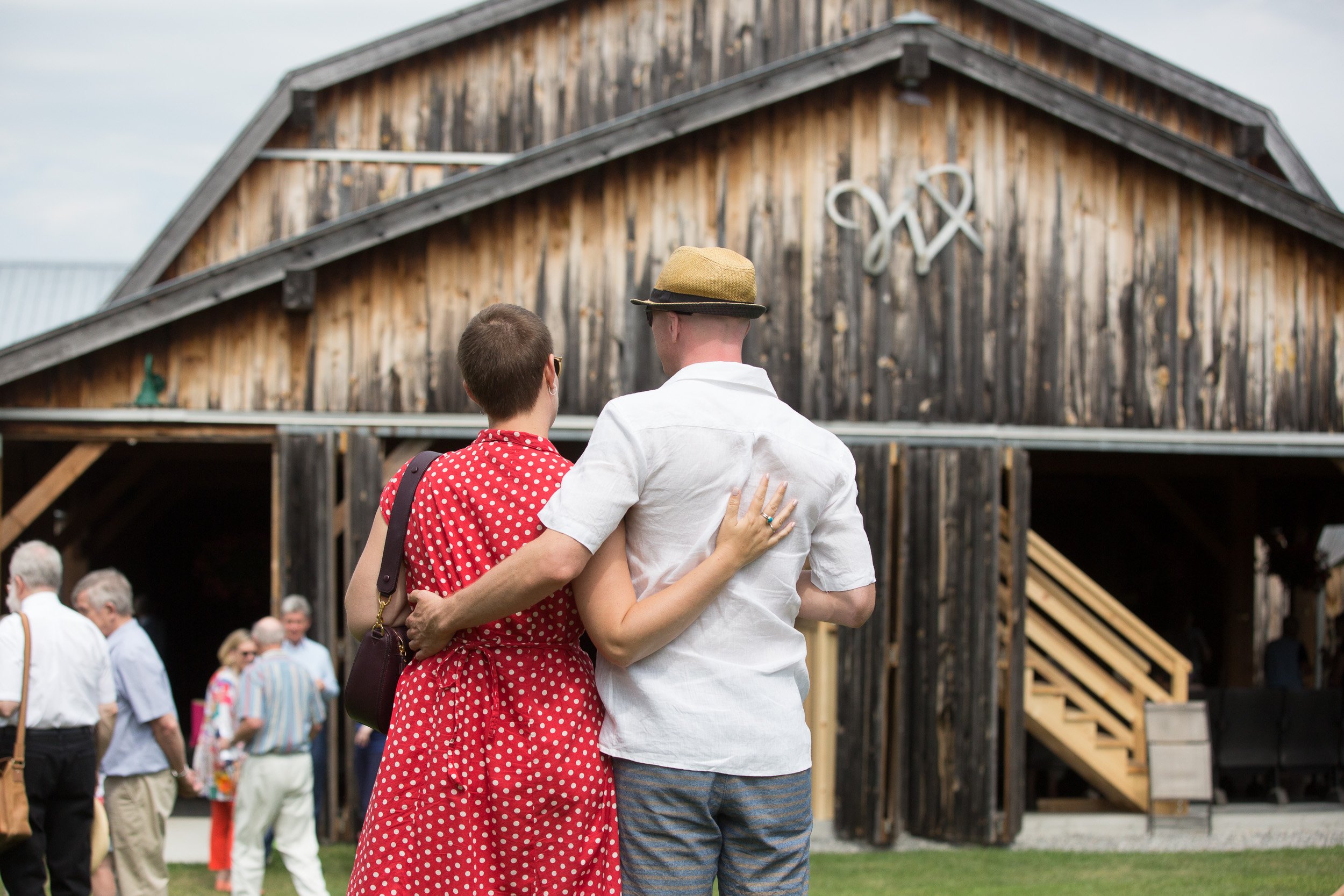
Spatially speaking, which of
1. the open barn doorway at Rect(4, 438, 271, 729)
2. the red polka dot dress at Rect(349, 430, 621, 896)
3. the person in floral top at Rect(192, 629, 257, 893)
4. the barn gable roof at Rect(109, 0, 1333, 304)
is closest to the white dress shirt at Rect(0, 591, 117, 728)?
the person in floral top at Rect(192, 629, 257, 893)

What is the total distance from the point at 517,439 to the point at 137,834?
4.67 metres

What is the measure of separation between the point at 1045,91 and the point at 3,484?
9.12 metres

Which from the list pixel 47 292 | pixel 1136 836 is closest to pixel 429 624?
pixel 1136 836

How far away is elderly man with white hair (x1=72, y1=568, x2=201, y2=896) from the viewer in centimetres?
626

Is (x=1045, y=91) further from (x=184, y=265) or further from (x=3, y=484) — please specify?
(x=3, y=484)

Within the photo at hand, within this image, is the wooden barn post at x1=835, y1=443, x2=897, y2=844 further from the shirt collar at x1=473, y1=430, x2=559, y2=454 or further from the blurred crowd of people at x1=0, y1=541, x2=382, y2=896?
the shirt collar at x1=473, y1=430, x2=559, y2=454

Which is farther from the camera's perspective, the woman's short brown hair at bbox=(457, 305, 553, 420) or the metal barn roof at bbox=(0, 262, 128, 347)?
the metal barn roof at bbox=(0, 262, 128, 347)

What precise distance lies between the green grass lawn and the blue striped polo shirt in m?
1.21

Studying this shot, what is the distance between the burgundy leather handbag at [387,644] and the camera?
2672 millimetres

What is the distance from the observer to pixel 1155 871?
8.42 m

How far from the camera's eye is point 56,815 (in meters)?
5.63

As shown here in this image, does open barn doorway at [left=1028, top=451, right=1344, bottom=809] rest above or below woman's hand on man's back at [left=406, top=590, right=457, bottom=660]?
below

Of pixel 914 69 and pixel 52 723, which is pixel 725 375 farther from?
pixel 914 69

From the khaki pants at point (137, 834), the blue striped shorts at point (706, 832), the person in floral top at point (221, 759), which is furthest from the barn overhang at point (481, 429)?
the blue striped shorts at point (706, 832)
